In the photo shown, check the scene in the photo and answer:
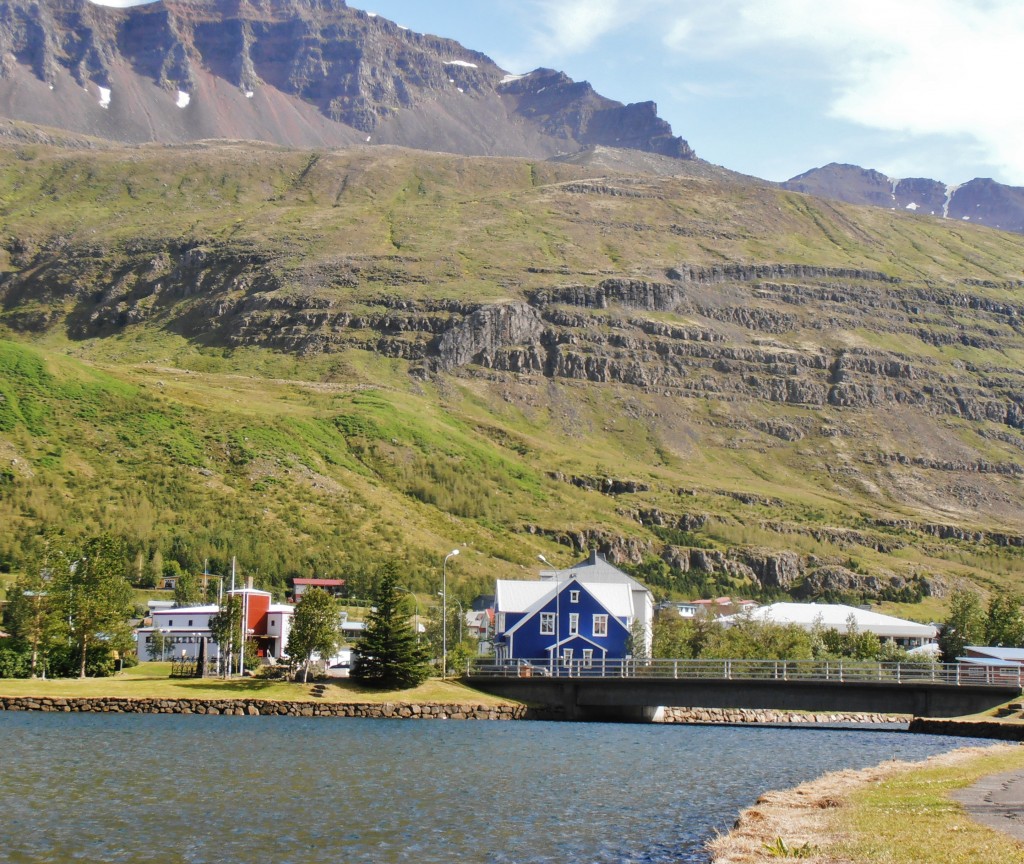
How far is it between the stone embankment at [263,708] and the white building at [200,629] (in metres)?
39.0

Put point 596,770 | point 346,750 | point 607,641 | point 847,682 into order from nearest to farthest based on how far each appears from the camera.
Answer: point 596,770
point 346,750
point 847,682
point 607,641

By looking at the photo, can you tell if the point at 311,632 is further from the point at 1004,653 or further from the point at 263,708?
the point at 1004,653

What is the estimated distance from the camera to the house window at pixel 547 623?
10462 centimetres

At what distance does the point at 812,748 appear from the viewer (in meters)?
64.5

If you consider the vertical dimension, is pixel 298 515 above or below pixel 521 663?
above

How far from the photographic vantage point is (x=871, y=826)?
27.2 metres

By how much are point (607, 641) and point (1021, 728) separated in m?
44.0

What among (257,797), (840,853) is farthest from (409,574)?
(840,853)

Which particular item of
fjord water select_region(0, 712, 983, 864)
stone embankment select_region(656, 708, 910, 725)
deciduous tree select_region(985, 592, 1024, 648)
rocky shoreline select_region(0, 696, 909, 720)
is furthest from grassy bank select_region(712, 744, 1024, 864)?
deciduous tree select_region(985, 592, 1024, 648)

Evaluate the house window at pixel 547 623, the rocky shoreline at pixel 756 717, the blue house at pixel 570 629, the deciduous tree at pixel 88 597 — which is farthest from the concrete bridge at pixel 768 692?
the deciduous tree at pixel 88 597

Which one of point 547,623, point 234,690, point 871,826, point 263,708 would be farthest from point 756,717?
point 871,826

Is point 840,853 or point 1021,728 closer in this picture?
point 840,853

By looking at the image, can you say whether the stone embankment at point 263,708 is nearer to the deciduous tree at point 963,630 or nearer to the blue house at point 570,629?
the blue house at point 570,629

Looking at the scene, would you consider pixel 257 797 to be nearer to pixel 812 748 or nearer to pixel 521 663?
pixel 812 748
